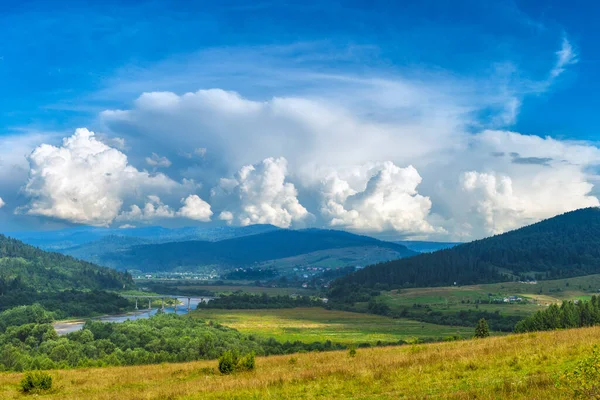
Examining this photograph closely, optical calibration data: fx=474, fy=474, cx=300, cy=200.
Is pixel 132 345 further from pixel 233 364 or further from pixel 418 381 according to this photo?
pixel 418 381

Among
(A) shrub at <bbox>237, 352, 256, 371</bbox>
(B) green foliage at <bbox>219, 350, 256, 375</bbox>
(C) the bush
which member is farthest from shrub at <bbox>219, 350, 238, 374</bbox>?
(C) the bush

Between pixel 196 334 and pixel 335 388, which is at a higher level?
pixel 335 388

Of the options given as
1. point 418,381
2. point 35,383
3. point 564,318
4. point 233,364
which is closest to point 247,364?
point 233,364

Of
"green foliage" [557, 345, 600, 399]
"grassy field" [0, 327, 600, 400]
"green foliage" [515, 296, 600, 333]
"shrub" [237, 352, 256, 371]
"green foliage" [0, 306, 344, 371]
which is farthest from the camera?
"green foliage" [515, 296, 600, 333]

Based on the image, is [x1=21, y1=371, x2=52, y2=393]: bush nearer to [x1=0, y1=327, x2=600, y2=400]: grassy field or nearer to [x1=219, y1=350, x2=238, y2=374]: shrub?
[x1=0, y1=327, x2=600, y2=400]: grassy field

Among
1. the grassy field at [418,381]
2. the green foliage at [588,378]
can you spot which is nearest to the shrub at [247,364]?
the grassy field at [418,381]

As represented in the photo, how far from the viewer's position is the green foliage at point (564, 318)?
10162cm

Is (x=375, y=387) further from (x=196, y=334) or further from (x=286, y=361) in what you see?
(x=196, y=334)

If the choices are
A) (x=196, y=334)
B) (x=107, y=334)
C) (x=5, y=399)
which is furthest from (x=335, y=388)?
(x=107, y=334)

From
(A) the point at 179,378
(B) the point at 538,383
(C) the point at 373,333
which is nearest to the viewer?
(B) the point at 538,383

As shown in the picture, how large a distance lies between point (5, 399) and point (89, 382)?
7.08 metres

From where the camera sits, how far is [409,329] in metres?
185

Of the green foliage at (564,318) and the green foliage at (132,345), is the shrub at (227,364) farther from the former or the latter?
the green foliage at (564,318)

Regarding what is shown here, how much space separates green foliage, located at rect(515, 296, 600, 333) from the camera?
101625mm
